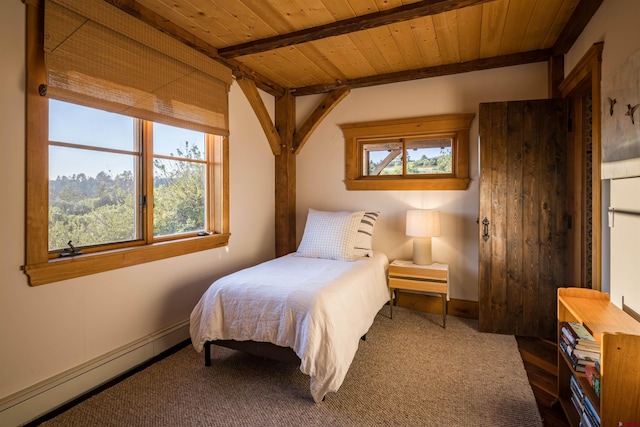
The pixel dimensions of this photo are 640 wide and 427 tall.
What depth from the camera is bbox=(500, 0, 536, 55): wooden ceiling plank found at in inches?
88.5

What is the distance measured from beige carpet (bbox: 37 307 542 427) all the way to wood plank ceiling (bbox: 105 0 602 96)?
2.40m

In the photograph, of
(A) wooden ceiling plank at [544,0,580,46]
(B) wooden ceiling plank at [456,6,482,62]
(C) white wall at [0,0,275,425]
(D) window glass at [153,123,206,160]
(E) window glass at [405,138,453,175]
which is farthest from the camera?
(E) window glass at [405,138,453,175]

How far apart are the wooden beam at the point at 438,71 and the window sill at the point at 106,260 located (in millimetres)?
2141

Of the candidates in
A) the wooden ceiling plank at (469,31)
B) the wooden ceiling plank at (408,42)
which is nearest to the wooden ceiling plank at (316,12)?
the wooden ceiling plank at (408,42)

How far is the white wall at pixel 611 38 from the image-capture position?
1.62 metres

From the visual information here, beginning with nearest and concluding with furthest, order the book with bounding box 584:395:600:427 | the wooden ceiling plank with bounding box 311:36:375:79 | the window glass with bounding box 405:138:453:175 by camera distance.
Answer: the book with bounding box 584:395:600:427, the wooden ceiling plank with bounding box 311:36:375:79, the window glass with bounding box 405:138:453:175

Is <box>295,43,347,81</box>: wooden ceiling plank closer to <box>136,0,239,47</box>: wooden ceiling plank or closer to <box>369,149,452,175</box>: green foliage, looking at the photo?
<box>136,0,239,47</box>: wooden ceiling plank

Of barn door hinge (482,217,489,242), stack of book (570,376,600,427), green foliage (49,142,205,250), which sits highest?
green foliage (49,142,205,250)

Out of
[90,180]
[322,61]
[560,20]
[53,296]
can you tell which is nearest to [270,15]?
[322,61]

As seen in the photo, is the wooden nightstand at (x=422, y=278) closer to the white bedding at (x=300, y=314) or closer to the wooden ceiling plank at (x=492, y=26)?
the white bedding at (x=300, y=314)

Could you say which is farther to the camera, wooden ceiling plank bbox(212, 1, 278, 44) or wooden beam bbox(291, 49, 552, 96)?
wooden beam bbox(291, 49, 552, 96)

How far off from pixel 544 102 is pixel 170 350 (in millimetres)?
3599

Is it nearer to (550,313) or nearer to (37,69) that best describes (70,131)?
(37,69)

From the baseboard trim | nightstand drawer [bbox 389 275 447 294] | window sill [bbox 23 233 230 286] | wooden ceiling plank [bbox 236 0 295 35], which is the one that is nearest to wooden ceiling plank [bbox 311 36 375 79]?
wooden ceiling plank [bbox 236 0 295 35]
